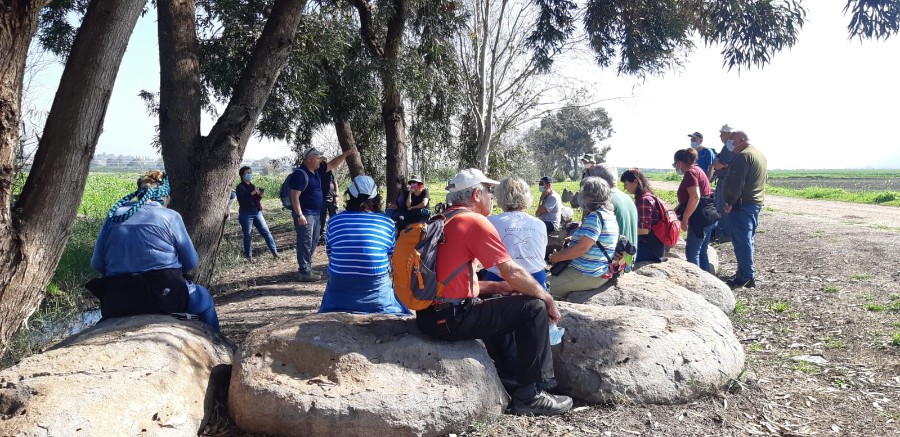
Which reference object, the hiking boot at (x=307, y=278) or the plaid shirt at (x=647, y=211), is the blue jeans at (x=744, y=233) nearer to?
the plaid shirt at (x=647, y=211)

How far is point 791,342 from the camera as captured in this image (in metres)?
5.63

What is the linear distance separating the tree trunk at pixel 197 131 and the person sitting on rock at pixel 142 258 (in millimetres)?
1031

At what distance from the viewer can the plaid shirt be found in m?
6.70

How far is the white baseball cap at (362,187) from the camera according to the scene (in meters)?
5.04

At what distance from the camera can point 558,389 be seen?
4.31 meters

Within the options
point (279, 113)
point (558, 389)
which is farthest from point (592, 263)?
point (279, 113)

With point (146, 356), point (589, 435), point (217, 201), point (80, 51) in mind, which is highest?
point (80, 51)

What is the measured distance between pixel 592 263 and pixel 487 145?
31.8 ft

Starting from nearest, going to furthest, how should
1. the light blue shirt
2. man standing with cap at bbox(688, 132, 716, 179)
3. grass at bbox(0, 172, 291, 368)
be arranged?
1. the light blue shirt
2. grass at bbox(0, 172, 291, 368)
3. man standing with cap at bbox(688, 132, 716, 179)

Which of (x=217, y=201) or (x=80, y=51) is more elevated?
(x=80, y=51)

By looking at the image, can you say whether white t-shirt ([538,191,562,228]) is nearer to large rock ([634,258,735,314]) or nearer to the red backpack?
large rock ([634,258,735,314])

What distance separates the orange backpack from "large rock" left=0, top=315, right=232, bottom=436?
1.25 metres

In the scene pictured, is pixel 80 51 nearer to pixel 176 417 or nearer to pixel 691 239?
pixel 176 417

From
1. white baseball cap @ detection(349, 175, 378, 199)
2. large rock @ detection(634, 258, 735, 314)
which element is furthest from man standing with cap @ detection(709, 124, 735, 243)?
white baseball cap @ detection(349, 175, 378, 199)
